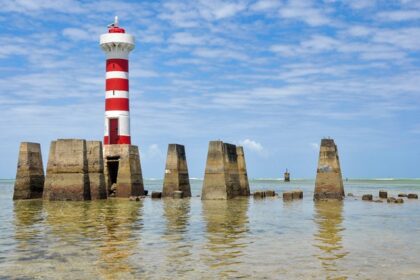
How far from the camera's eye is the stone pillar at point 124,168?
103 feet

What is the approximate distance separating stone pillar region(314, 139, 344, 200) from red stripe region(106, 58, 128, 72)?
13938 mm

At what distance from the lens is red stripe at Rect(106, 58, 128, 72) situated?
1340 inches

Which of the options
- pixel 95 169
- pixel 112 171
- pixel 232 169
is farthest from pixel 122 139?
pixel 232 169

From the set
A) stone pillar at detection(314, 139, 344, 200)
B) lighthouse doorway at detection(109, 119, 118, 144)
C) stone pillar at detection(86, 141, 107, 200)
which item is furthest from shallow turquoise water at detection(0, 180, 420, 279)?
lighthouse doorway at detection(109, 119, 118, 144)

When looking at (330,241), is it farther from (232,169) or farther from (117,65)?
(117,65)

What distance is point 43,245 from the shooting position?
11.9 m

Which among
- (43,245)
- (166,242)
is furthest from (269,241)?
(43,245)

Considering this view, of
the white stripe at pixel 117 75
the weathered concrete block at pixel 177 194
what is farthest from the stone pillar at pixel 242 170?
the white stripe at pixel 117 75

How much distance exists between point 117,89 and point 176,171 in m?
6.83

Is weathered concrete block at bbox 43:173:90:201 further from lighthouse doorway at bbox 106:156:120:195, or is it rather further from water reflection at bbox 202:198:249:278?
water reflection at bbox 202:198:249:278

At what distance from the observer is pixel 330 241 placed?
12.7m

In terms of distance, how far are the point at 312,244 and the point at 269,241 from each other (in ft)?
3.61

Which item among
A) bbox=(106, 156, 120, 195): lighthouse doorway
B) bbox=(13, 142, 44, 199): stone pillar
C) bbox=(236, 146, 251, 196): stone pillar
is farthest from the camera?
bbox=(236, 146, 251, 196): stone pillar

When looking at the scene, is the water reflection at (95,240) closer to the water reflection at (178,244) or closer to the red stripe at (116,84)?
the water reflection at (178,244)
